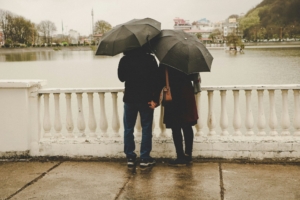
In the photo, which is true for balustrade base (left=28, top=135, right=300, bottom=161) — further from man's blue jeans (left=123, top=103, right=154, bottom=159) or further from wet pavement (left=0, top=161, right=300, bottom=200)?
man's blue jeans (left=123, top=103, right=154, bottom=159)

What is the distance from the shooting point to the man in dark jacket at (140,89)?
14.9ft

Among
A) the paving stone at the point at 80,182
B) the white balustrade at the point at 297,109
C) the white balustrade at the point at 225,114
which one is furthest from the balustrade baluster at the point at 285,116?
the paving stone at the point at 80,182

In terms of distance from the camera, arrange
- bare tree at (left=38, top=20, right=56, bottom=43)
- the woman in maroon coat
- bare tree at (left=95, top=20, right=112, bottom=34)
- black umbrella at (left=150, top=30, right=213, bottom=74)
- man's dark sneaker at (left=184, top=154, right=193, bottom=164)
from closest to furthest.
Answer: black umbrella at (left=150, top=30, right=213, bottom=74), the woman in maroon coat, man's dark sneaker at (left=184, top=154, right=193, bottom=164), bare tree at (left=38, top=20, right=56, bottom=43), bare tree at (left=95, top=20, right=112, bottom=34)

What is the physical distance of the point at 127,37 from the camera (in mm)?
4375

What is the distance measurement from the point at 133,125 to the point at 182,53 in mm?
1078

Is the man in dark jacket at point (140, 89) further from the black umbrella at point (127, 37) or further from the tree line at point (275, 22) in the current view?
the tree line at point (275, 22)

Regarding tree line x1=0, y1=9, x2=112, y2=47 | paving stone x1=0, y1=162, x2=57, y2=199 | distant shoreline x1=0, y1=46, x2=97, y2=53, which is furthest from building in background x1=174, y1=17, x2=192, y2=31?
tree line x1=0, y1=9, x2=112, y2=47

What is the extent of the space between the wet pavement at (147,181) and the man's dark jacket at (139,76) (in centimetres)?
90

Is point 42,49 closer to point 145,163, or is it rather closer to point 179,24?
point 179,24

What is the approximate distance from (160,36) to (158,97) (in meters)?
0.70

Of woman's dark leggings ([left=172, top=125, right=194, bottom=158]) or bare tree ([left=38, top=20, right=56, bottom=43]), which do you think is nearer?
woman's dark leggings ([left=172, top=125, right=194, bottom=158])

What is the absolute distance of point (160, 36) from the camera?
15.0ft

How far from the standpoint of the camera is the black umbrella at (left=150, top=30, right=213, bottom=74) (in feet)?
14.3

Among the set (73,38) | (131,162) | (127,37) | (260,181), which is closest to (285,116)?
(260,181)
